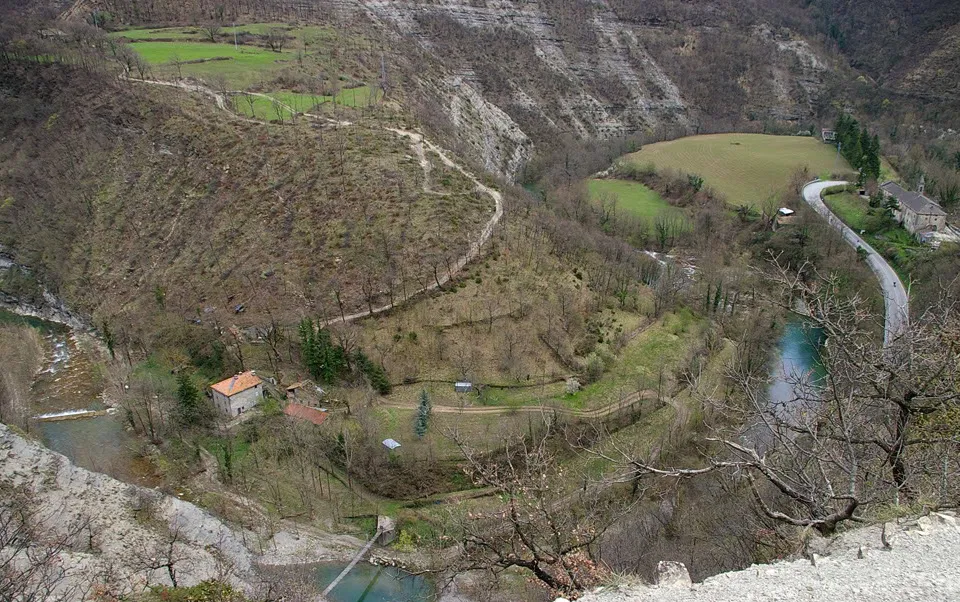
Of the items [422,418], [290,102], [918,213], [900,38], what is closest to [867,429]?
[422,418]

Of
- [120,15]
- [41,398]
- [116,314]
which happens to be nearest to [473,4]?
[120,15]

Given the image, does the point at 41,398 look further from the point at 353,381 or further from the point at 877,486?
the point at 877,486

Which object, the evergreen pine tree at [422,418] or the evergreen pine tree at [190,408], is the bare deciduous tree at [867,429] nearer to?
the evergreen pine tree at [422,418]

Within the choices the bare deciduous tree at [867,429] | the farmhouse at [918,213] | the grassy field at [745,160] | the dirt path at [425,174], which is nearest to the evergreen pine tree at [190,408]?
the dirt path at [425,174]

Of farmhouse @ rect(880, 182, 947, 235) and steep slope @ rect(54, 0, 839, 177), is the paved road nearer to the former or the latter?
farmhouse @ rect(880, 182, 947, 235)

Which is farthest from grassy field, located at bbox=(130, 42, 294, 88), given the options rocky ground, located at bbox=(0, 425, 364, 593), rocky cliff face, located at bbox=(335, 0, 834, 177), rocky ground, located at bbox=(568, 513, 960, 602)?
rocky ground, located at bbox=(568, 513, 960, 602)
